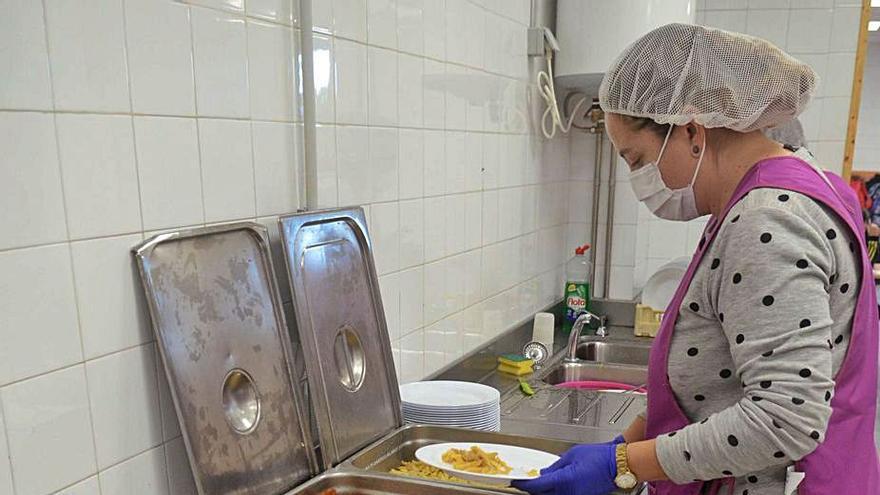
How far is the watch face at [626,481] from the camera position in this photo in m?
0.98

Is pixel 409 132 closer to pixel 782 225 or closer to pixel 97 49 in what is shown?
pixel 97 49

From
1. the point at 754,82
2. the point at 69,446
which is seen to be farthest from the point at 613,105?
the point at 69,446

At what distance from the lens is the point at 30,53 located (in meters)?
0.81

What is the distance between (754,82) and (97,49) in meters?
0.86

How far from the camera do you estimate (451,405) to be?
147 centimetres

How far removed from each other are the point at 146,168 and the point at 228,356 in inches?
12.0

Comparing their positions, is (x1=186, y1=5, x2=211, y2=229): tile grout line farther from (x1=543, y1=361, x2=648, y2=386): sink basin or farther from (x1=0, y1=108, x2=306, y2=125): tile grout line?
(x1=543, y1=361, x2=648, y2=386): sink basin

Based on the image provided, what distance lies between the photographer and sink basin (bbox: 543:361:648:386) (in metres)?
2.28

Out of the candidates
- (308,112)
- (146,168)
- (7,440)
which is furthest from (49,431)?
(308,112)

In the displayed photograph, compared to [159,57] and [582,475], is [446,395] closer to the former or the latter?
[582,475]

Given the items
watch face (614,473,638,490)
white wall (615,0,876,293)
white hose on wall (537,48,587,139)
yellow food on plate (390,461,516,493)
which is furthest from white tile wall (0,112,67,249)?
white wall (615,0,876,293)

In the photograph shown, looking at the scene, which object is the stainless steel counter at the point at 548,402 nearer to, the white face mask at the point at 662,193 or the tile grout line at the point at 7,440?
the white face mask at the point at 662,193

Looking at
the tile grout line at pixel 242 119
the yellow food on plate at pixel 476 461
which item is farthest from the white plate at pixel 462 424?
the tile grout line at pixel 242 119

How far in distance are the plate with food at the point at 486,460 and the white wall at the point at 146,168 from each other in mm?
283
